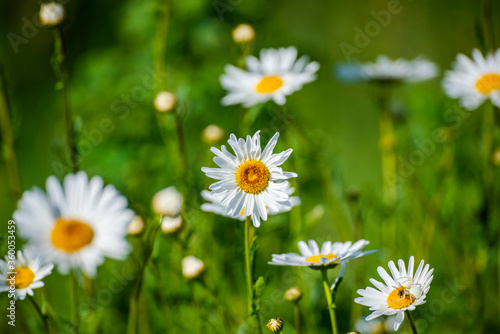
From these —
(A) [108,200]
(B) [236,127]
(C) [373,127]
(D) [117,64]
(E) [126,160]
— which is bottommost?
(A) [108,200]

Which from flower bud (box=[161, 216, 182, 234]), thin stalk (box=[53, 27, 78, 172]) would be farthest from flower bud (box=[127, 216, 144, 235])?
thin stalk (box=[53, 27, 78, 172])

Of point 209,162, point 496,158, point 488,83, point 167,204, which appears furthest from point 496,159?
point 167,204

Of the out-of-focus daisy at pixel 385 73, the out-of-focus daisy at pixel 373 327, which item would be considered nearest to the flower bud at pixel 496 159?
the out-of-focus daisy at pixel 385 73

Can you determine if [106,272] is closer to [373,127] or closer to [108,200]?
[108,200]

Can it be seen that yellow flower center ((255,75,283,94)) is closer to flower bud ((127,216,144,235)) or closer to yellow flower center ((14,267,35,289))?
flower bud ((127,216,144,235))

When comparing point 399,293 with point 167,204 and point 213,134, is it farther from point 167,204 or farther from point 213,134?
point 213,134

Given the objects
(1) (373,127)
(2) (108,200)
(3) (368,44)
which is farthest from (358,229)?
(3) (368,44)
